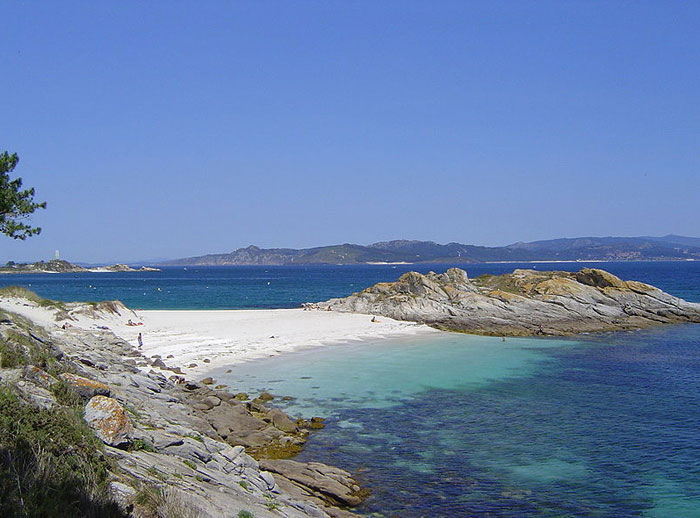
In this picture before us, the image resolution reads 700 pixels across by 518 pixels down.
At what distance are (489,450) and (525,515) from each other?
4287 millimetres

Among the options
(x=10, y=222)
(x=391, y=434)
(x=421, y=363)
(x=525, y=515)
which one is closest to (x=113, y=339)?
(x=10, y=222)

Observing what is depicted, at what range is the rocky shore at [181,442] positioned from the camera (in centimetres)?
972

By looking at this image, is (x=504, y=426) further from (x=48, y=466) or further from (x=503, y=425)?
(x=48, y=466)

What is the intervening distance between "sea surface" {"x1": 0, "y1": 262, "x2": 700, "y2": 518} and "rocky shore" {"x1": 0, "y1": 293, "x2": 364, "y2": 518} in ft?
4.30

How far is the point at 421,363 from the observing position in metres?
33.1

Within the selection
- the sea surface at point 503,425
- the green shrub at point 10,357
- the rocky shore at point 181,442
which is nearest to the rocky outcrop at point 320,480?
the rocky shore at point 181,442

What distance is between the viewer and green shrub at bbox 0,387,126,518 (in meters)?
7.38

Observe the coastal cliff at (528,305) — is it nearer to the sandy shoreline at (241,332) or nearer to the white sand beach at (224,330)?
the sandy shoreline at (241,332)

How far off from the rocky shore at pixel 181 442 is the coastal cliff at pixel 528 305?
32.0m

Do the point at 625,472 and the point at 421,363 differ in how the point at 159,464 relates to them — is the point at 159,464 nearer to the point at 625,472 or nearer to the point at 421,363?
the point at 625,472

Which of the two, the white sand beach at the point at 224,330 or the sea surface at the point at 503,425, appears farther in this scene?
the white sand beach at the point at 224,330

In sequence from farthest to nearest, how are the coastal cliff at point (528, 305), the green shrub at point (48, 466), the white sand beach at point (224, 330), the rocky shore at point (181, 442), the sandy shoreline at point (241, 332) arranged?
the coastal cliff at point (528, 305)
the white sand beach at point (224, 330)
the sandy shoreline at point (241, 332)
the rocky shore at point (181, 442)
the green shrub at point (48, 466)

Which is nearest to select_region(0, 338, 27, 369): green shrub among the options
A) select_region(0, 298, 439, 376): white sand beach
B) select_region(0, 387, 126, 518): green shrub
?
select_region(0, 387, 126, 518): green shrub

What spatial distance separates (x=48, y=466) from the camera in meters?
8.10
